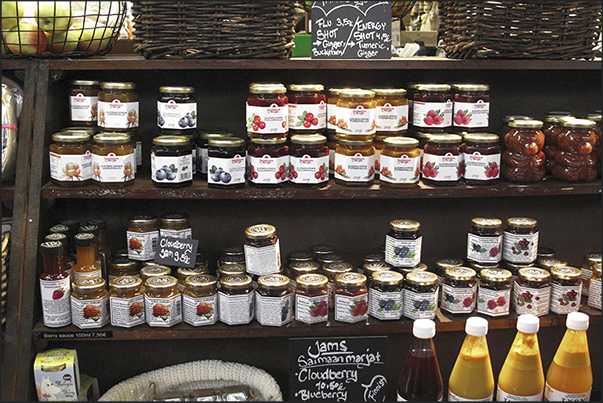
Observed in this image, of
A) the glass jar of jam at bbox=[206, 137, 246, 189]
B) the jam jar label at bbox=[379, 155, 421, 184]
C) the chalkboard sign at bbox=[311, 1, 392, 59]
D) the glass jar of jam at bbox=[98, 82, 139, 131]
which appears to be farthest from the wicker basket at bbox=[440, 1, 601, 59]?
the glass jar of jam at bbox=[98, 82, 139, 131]

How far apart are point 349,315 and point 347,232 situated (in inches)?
16.8

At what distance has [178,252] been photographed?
6.21 feet

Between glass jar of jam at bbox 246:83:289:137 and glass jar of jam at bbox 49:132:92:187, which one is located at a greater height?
glass jar of jam at bbox 246:83:289:137

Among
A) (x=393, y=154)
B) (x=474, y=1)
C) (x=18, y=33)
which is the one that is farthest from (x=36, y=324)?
(x=474, y=1)

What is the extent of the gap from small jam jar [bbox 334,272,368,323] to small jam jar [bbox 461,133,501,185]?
46 centimetres

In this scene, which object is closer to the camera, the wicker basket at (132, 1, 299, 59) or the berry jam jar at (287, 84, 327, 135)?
the wicker basket at (132, 1, 299, 59)

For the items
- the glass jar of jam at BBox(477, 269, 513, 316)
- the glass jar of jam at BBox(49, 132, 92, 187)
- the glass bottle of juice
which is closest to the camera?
the glass bottle of juice

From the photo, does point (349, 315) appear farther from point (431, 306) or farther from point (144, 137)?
point (144, 137)

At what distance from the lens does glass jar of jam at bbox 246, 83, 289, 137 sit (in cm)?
176

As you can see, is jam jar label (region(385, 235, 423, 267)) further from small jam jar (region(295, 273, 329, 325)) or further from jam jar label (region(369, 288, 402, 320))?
small jam jar (region(295, 273, 329, 325))

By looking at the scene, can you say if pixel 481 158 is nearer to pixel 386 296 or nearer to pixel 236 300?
pixel 386 296

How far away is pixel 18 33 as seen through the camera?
1.68m

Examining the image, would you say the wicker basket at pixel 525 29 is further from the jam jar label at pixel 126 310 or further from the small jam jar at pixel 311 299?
the jam jar label at pixel 126 310

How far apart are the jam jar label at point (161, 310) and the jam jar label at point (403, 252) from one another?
0.67 m
